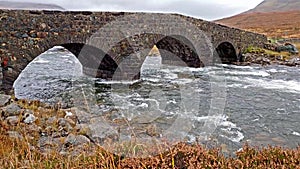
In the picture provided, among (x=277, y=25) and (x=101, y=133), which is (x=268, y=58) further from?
(x=277, y=25)

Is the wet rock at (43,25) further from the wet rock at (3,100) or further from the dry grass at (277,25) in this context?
the dry grass at (277,25)

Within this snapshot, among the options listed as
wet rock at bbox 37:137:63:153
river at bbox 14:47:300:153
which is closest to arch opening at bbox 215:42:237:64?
river at bbox 14:47:300:153

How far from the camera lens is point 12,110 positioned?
8164 millimetres

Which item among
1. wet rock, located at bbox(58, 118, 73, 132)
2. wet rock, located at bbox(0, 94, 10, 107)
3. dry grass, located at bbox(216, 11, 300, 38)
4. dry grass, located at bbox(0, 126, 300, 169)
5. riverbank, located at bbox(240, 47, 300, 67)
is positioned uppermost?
dry grass, located at bbox(216, 11, 300, 38)

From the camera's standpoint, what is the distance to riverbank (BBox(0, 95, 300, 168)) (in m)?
3.84

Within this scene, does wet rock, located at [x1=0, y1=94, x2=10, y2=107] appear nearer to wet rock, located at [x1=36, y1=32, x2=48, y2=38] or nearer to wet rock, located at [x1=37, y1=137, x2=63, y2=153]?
wet rock, located at [x1=37, y1=137, x2=63, y2=153]

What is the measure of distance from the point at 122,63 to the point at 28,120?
7.98m

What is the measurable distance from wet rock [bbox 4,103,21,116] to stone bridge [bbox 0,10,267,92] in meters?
2.55

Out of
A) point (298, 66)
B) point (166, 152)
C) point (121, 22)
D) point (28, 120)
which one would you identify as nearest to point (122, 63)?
point (121, 22)

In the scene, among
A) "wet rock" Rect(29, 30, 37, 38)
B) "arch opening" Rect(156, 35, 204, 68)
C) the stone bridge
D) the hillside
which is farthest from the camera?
the hillside

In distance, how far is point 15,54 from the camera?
11023 millimetres

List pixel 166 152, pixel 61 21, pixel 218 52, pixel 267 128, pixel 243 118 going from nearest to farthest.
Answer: pixel 166 152 → pixel 267 128 → pixel 243 118 → pixel 61 21 → pixel 218 52

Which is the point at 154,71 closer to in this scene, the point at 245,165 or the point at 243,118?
the point at 243,118

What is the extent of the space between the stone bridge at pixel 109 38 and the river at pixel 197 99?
1.14 meters
